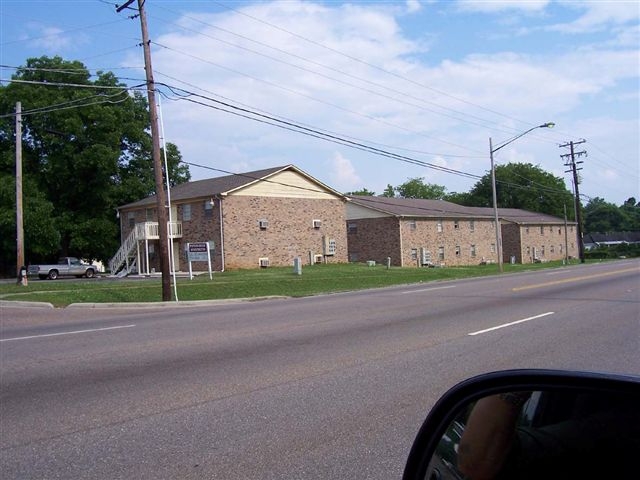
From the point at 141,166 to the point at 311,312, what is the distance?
42254 mm

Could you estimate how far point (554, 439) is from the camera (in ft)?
5.88

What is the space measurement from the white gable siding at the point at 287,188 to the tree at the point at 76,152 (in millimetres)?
13694

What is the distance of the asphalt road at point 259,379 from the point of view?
16.4 feet

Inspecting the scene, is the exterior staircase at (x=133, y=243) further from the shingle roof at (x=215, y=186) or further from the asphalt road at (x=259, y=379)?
the asphalt road at (x=259, y=379)

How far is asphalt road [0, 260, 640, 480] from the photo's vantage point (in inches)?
197

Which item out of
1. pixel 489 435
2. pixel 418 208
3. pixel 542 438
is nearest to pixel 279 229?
pixel 418 208

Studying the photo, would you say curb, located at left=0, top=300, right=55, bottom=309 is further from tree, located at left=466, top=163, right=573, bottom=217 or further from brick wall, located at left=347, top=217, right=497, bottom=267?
tree, located at left=466, top=163, right=573, bottom=217

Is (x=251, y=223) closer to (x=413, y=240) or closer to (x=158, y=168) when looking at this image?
(x=413, y=240)

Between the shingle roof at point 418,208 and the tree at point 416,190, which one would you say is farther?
the tree at point 416,190

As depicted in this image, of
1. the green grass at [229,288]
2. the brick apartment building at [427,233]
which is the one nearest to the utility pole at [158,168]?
the green grass at [229,288]

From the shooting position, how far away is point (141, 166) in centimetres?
5481

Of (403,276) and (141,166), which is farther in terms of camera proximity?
(141,166)

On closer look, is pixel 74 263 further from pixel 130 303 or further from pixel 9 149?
pixel 130 303

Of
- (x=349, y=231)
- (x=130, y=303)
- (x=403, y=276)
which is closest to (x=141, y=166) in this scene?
(x=349, y=231)
